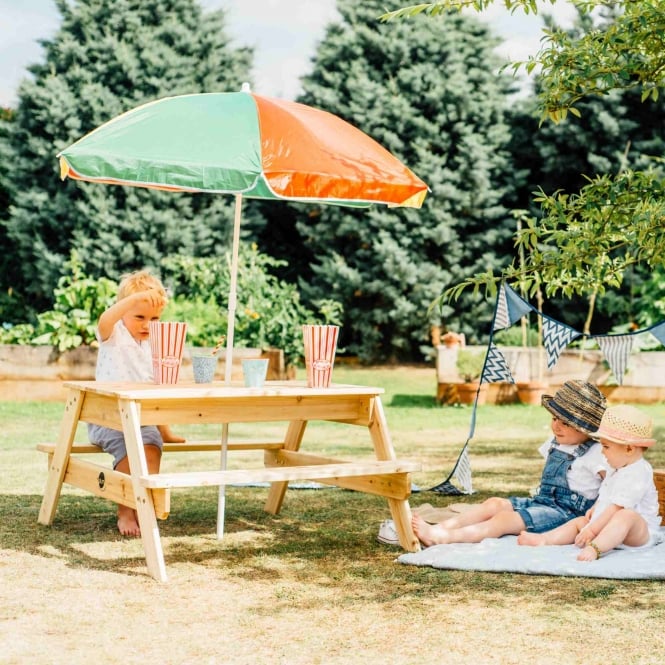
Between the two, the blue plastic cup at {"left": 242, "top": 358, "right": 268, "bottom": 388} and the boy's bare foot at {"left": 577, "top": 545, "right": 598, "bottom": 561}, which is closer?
the boy's bare foot at {"left": 577, "top": 545, "right": 598, "bottom": 561}

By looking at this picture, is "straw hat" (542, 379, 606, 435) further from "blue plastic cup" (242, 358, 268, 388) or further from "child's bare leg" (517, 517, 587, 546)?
"blue plastic cup" (242, 358, 268, 388)

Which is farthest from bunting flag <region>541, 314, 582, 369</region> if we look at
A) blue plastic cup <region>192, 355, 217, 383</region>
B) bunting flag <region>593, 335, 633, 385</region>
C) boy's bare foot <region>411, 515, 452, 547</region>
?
blue plastic cup <region>192, 355, 217, 383</region>

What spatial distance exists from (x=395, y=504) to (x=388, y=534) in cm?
16

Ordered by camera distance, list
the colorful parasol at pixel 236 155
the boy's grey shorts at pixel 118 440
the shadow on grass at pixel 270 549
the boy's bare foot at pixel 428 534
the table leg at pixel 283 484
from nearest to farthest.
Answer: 1. the shadow on grass at pixel 270 549
2. the colorful parasol at pixel 236 155
3. the boy's bare foot at pixel 428 534
4. the boy's grey shorts at pixel 118 440
5. the table leg at pixel 283 484

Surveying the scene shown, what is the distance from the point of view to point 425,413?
10883mm

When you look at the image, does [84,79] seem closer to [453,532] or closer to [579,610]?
[453,532]

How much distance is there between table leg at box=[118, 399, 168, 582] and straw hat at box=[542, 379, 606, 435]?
1.87m

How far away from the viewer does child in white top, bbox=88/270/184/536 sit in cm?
508

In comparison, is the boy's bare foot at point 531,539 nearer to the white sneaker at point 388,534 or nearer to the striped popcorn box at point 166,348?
the white sneaker at point 388,534

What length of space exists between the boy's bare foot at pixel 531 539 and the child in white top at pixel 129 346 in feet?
5.78

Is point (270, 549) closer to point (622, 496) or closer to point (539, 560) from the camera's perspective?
point (539, 560)

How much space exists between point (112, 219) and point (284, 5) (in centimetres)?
1112

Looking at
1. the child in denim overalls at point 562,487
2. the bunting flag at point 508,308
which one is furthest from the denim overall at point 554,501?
the bunting flag at point 508,308

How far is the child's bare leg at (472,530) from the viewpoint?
15.4 ft
